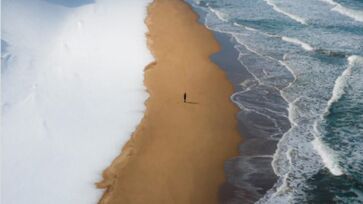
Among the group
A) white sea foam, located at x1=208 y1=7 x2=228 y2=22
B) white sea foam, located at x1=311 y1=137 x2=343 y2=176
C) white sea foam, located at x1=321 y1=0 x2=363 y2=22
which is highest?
white sea foam, located at x1=208 y1=7 x2=228 y2=22

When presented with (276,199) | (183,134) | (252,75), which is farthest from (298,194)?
(252,75)

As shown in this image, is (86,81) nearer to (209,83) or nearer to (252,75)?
(209,83)

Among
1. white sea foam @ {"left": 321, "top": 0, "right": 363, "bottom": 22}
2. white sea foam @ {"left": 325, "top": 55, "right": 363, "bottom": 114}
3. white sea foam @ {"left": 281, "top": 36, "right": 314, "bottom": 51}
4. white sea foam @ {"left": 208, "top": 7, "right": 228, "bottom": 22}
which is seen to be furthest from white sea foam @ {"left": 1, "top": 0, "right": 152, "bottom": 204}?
white sea foam @ {"left": 321, "top": 0, "right": 363, "bottom": 22}

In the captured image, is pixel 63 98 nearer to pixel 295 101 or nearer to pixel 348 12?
pixel 295 101

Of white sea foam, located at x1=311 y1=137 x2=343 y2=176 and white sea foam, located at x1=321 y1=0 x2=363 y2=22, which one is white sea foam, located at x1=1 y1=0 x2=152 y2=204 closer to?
white sea foam, located at x1=311 y1=137 x2=343 y2=176

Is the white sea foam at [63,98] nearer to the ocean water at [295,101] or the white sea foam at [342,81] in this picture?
the ocean water at [295,101]

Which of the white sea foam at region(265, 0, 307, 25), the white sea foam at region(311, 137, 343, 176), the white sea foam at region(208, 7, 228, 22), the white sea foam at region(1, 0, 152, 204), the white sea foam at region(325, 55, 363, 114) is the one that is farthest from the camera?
the white sea foam at region(208, 7, 228, 22)
